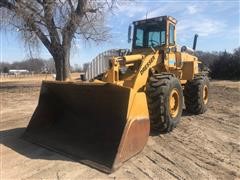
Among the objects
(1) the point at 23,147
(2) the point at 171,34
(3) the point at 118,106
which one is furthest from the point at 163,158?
(2) the point at 171,34

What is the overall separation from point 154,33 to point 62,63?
35.0ft

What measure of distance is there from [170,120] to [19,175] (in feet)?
9.55

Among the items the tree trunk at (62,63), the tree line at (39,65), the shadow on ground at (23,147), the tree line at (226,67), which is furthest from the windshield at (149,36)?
the tree line at (226,67)

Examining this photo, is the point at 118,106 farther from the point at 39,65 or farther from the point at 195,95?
the point at 39,65

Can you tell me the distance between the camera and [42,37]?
17.9 meters

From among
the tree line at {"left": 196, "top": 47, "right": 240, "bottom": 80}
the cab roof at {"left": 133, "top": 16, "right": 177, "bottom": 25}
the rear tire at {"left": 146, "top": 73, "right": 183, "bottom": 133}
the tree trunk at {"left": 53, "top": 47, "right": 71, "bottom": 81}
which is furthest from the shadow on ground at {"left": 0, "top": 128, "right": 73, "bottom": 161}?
the tree line at {"left": 196, "top": 47, "right": 240, "bottom": 80}

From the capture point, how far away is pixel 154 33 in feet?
27.3

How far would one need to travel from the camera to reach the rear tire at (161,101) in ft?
21.2

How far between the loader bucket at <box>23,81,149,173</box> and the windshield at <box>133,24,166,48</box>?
253cm

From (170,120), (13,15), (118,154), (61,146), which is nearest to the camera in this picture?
(118,154)

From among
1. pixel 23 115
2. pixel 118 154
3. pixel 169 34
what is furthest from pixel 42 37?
pixel 118 154

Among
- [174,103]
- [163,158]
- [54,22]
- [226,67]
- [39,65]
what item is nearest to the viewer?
[163,158]

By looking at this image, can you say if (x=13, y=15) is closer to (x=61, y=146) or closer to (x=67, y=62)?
(x=67, y=62)

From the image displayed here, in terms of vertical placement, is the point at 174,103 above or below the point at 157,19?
below
